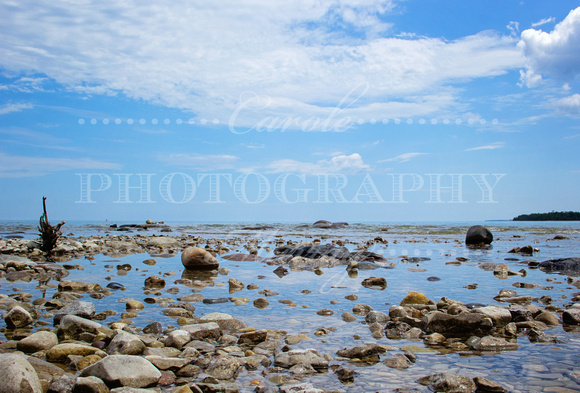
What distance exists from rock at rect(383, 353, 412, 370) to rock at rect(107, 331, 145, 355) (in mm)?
3089

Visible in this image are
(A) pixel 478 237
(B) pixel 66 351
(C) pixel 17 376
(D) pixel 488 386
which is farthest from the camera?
(A) pixel 478 237

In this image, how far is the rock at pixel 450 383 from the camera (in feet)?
13.5

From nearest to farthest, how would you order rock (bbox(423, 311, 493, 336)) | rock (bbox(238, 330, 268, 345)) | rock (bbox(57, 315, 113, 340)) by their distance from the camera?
rock (bbox(238, 330, 268, 345))
rock (bbox(57, 315, 113, 340))
rock (bbox(423, 311, 493, 336))

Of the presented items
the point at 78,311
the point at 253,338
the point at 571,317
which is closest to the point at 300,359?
the point at 253,338

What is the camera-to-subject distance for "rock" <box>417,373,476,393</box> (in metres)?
4.10

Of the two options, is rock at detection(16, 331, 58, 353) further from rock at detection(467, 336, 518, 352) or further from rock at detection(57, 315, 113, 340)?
rock at detection(467, 336, 518, 352)

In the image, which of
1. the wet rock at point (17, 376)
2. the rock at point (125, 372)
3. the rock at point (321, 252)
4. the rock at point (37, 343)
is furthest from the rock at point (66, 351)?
the rock at point (321, 252)

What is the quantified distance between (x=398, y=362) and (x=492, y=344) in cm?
161

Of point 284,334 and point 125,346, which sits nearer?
point 125,346

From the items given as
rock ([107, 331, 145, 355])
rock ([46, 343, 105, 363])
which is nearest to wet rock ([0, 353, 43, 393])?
rock ([46, 343, 105, 363])

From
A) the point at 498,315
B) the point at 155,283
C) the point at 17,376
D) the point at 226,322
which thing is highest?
the point at 17,376

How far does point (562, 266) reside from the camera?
44.9ft

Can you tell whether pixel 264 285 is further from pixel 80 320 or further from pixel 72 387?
pixel 72 387

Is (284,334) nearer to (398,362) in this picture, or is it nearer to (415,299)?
(398,362)
